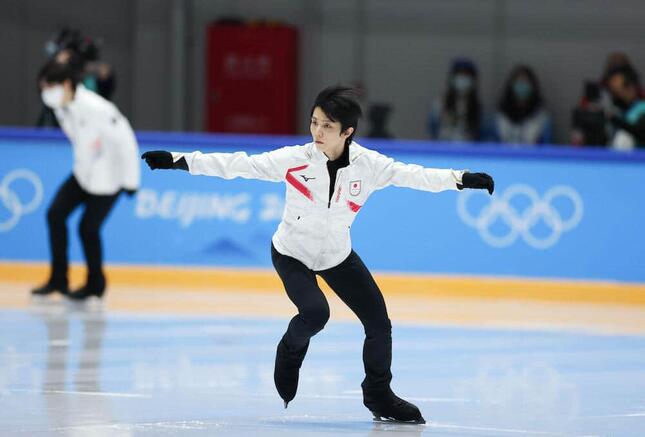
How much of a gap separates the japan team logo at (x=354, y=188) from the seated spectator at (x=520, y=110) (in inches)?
317

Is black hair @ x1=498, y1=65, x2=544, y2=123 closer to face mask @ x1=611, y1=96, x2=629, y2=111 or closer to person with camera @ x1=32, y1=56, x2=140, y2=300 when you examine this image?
face mask @ x1=611, y1=96, x2=629, y2=111

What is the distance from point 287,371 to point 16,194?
6.06 m

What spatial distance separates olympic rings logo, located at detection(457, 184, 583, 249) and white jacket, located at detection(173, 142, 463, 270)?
5.04 metres

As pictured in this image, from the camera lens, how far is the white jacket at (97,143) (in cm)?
1055

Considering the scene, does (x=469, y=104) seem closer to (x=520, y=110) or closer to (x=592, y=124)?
(x=520, y=110)

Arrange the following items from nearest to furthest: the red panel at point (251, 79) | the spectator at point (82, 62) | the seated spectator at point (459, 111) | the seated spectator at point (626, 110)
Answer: the seated spectator at point (626, 110) → the spectator at point (82, 62) → the seated spectator at point (459, 111) → the red panel at point (251, 79)

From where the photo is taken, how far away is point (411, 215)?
37.3 feet

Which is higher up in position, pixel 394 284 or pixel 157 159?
pixel 157 159

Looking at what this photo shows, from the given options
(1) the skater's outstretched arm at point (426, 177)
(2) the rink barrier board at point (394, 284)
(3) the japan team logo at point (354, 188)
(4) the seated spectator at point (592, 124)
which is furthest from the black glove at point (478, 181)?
(4) the seated spectator at point (592, 124)

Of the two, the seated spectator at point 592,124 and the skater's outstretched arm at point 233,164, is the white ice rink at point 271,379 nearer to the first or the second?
the skater's outstretched arm at point 233,164

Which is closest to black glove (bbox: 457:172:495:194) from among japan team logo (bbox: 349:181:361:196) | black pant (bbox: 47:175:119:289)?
japan team logo (bbox: 349:181:361:196)

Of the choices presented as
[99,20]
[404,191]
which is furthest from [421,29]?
[404,191]

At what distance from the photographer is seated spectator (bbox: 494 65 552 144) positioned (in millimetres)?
14031

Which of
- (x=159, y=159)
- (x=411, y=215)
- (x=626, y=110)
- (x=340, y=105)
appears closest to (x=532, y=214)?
(x=411, y=215)
